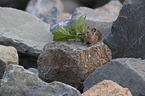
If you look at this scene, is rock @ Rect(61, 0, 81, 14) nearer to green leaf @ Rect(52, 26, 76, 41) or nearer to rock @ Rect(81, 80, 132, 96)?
green leaf @ Rect(52, 26, 76, 41)

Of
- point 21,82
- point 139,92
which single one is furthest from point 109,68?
point 21,82

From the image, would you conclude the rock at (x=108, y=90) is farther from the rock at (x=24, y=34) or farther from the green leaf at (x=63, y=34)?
the rock at (x=24, y=34)

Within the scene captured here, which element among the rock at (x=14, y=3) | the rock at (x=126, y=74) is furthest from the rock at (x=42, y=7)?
the rock at (x=126, y=74)

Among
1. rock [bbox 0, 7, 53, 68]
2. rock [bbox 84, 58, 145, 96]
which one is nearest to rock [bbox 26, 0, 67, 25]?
rock [bbox 0, 7, 53, 68]

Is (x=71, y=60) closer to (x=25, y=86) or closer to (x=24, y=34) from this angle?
(x=25, y=86)

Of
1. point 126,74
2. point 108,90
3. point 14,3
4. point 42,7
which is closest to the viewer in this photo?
point 108,90

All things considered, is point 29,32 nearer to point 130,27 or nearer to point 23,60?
point 23,60

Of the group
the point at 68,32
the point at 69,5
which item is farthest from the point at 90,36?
the point at 69,5
